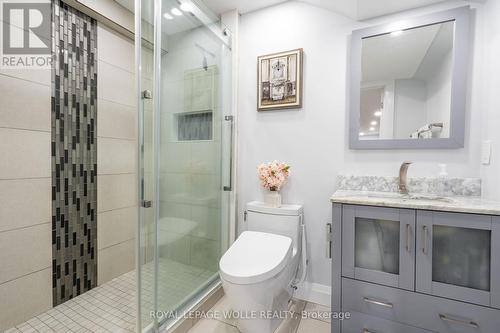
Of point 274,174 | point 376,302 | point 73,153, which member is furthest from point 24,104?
point 376,302

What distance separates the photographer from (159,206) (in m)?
1.36

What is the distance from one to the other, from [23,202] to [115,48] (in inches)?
58.0

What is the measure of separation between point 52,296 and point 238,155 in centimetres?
175

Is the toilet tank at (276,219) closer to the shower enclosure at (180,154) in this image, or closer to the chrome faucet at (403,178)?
the shower enclosure at (180,154)

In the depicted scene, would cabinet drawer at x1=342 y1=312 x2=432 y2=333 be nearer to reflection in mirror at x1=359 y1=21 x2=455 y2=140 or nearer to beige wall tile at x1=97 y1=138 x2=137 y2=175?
reflection in mirror at x1=359 y1=21 x2=455 y2=140

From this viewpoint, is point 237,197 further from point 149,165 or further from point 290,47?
point 290,47

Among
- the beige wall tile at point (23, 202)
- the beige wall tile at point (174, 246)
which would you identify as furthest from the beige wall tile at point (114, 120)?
the beige wall tile at point (174, 246)

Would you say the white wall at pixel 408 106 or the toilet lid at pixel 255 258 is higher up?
the white wall at pixel 408 106

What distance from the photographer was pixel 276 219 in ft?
5.61

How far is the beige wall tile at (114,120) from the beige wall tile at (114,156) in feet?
0.20

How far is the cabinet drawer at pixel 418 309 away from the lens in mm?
1036

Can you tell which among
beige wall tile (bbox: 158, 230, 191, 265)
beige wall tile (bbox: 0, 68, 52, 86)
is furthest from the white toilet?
beige wall tile (bbox: 0, 68, 52, 86)

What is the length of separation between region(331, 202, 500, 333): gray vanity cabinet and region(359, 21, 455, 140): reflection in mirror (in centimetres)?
67

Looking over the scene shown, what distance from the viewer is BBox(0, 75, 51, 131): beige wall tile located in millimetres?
1423
